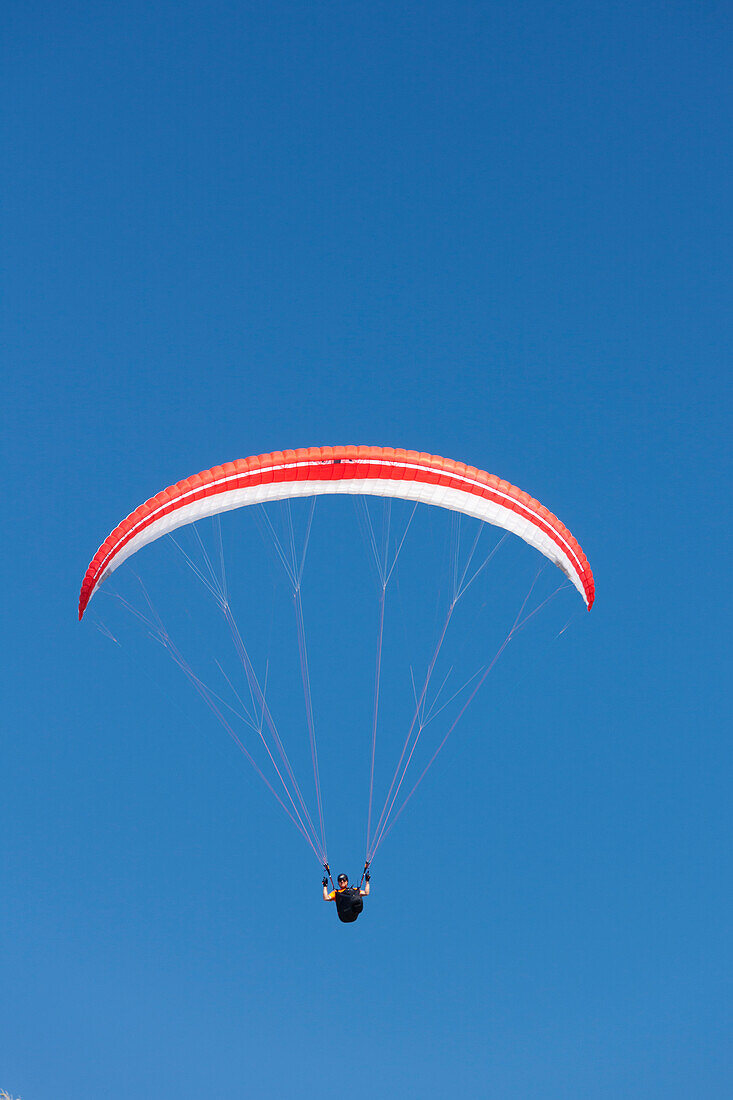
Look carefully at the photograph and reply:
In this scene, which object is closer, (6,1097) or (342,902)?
(342,902)

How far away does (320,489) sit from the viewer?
19.6 metres

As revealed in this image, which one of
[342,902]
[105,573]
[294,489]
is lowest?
[342,902]

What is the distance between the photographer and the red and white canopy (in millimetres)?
18719

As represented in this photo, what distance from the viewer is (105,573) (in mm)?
19141

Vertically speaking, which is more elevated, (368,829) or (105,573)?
(105,573)

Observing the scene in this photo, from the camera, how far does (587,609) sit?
2109 centimetres

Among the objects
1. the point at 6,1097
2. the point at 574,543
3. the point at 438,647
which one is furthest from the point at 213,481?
the point at 6,1097

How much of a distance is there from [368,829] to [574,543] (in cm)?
608

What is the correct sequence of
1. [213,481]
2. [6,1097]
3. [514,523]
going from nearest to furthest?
[213,481] < [514,523] < [6,1097]

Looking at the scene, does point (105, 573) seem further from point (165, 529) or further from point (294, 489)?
point (294, 489)

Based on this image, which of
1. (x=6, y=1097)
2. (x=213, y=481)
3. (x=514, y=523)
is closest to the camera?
(x=213, y=481)

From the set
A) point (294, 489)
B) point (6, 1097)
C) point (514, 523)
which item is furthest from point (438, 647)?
point (6, 1097)

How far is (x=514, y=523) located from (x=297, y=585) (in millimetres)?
3780

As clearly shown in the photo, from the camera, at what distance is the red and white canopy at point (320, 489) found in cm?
1872
